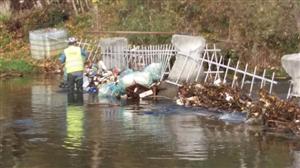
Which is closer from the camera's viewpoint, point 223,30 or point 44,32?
point 223,30

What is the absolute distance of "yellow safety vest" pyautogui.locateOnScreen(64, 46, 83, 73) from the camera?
19.9 meters

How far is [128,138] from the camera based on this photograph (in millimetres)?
12750

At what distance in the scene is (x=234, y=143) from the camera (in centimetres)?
1230

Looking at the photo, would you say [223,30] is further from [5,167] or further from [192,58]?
[5,167]

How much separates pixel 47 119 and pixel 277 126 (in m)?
4.44

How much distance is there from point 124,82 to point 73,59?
182 cm

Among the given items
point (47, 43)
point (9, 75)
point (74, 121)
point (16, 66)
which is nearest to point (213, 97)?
point (74, 121)

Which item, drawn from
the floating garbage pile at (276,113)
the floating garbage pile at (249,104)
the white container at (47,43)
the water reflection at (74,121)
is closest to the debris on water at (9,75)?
the white container at (47,43)

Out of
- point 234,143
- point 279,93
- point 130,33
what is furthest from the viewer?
point 130,33

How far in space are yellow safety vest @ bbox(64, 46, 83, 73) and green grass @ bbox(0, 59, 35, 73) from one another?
679 cm

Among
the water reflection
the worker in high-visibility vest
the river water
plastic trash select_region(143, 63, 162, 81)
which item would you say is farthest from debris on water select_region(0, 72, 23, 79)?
the river water

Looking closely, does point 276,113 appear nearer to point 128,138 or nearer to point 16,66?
point 128,138

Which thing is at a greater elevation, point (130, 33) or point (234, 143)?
point (130, 33)

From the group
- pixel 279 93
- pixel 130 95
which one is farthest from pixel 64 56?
pixel 279 93
